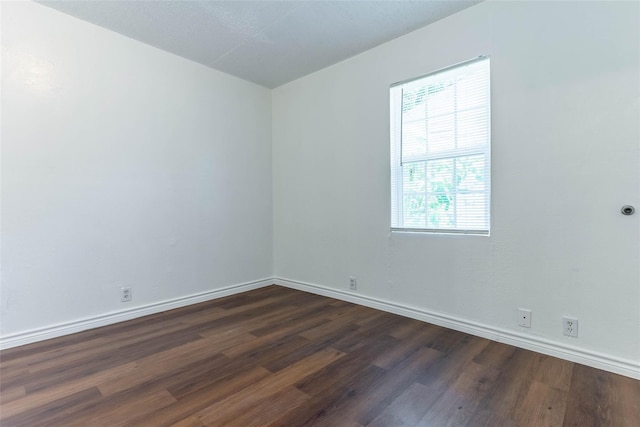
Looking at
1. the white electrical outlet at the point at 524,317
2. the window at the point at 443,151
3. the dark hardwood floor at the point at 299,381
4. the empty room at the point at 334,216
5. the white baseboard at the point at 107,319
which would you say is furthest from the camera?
the window at the point at 443,151

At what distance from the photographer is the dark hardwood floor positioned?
1.50 meters

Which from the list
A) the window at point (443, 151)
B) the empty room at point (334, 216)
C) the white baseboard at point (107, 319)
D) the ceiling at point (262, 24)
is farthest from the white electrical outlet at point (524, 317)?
the white baseboard at point (107, 319)

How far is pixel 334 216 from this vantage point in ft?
11.5

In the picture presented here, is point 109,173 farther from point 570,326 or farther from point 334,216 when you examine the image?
point 570,326

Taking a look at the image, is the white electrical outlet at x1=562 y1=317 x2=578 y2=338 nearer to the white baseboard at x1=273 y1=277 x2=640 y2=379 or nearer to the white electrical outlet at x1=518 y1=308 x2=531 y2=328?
the white baseboard at x1=273 y1=277 x2=640 y2=379

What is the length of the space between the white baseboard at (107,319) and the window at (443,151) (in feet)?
6.95

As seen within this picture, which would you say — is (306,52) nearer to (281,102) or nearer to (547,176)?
(281,102)

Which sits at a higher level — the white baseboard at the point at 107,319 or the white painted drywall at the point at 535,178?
the white painted drywall at the point at 535,178

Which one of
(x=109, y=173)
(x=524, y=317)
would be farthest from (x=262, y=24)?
(x=524, y=317)

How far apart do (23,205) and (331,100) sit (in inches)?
115

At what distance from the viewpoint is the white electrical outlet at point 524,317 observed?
2.21 meters

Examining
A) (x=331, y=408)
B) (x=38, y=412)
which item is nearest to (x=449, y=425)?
(x=331, y=408)

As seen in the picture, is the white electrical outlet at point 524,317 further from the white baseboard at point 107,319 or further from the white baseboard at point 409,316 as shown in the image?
the white baseboard at point 107,319

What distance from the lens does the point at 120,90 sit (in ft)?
9.33
